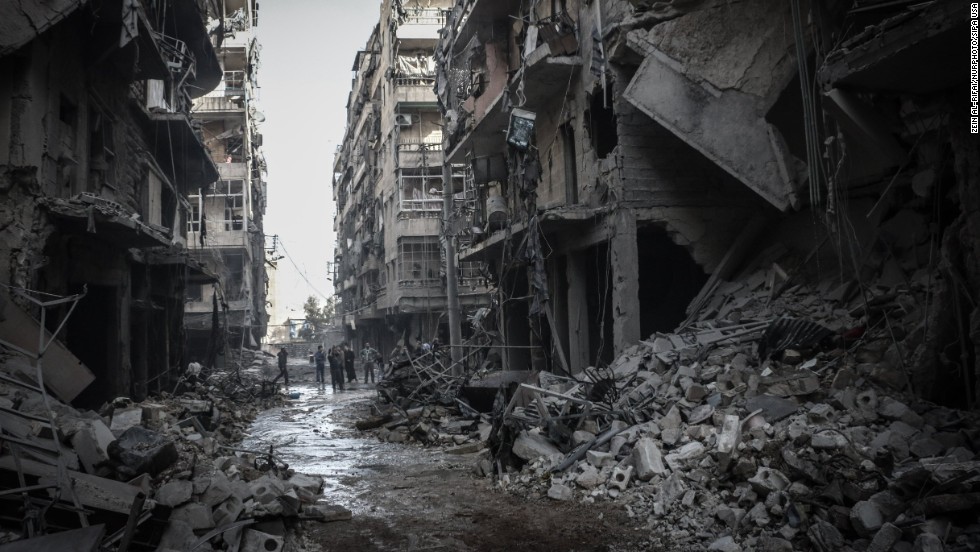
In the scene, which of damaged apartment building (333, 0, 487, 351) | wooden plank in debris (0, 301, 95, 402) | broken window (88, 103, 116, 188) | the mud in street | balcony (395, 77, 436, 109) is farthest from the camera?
balcony (395, 77, 436, 109)

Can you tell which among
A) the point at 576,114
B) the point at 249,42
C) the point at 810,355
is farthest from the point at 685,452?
the point at 249,42

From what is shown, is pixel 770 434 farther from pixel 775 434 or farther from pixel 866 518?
pixel 866 518

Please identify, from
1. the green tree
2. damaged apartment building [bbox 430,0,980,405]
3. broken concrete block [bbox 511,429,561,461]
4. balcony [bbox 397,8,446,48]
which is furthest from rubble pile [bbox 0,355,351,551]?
the green tree

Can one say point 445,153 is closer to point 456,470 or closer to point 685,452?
point 456,470

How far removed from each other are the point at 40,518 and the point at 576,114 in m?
12.7

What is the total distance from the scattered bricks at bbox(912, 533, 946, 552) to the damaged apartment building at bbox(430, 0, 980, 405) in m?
2.17

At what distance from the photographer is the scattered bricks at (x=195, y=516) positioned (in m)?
5.87

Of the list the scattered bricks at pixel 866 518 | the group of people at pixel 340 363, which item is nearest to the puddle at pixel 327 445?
the group of people at pixel 340 363

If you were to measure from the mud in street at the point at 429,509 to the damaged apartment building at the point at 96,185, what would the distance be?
3636 millimetres

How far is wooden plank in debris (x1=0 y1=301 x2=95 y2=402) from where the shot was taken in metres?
8.89

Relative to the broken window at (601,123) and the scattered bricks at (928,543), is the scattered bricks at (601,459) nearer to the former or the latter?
the scattered bricks at (928,543)

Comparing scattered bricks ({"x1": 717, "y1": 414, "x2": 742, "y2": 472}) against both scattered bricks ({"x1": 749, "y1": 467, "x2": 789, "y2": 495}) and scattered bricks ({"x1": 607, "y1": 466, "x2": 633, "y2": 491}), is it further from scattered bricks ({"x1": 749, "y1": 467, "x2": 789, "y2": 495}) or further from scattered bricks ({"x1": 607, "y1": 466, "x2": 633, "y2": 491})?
scattered bricks ({"x1": 607, "y1": 466, "x2": 633, "y2": 491})

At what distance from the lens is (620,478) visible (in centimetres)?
741

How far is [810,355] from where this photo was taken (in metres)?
8.38
